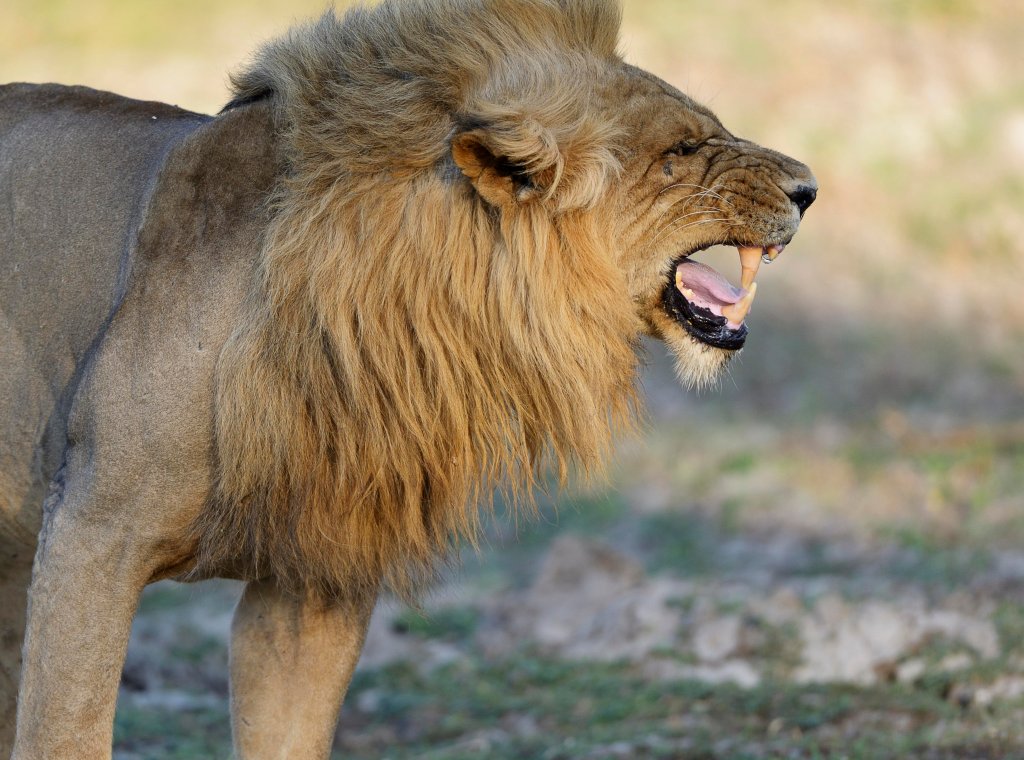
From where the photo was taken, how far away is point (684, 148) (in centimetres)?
309

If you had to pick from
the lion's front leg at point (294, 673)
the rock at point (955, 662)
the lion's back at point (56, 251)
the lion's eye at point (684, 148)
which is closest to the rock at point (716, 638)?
the rock at point (955, 662)

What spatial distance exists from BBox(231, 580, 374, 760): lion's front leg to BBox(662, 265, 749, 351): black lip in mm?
907

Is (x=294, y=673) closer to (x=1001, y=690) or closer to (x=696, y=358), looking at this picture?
(x=696, y=358)

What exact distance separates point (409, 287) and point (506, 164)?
298 millimetres

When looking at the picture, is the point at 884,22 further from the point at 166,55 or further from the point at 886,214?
the point at 166,55

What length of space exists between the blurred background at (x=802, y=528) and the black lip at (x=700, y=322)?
171 millimetres

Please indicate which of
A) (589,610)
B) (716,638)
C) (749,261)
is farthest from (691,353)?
(589,610)

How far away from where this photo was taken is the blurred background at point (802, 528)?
4613 mm

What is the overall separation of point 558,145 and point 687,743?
6.87ft

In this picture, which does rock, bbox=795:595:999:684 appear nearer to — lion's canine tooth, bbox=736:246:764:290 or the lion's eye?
lion's canine tooth, bbox=736:246:764:290

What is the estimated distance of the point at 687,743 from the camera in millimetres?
4281

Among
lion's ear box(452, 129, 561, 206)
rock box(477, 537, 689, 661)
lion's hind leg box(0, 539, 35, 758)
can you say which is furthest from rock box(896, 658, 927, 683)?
lion's hind leg box(0, 539, 35, 758)

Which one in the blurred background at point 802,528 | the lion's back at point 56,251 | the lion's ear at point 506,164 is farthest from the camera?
the blurred background at point 802,528

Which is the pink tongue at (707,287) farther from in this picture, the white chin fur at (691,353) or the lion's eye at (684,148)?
the lion's eye at (684,148)
